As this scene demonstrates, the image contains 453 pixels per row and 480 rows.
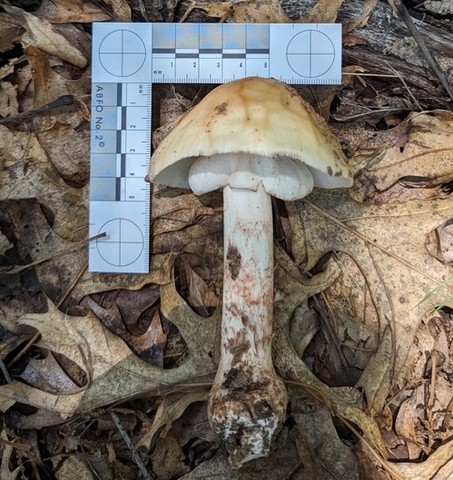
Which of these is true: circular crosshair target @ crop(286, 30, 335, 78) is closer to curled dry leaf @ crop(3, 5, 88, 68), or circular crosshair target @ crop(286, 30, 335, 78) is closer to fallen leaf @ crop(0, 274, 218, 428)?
curled dry leaf @ crop(3, 5, 88, 68)

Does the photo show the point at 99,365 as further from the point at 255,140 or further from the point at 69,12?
the point at 69,12

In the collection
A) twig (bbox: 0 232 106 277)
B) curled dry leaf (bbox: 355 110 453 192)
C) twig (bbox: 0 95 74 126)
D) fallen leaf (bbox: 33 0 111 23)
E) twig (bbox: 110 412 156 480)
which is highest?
fallen leaf (bbox: 33 0 111 23)

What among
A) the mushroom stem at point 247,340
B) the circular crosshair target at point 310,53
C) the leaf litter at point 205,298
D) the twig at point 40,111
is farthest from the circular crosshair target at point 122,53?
the mushroom stem at point 247,340

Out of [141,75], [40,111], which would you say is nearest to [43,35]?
[40,111]

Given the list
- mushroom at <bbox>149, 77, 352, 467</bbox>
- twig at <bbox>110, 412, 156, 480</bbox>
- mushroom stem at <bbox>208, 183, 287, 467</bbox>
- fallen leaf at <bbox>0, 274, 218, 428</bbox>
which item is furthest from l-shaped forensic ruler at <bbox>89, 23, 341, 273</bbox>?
twig at <bbox>110, 412, 156, 480</bbox>

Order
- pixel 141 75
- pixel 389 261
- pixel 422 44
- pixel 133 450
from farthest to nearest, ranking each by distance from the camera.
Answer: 1. pixel 141 75
2. pixel 422 44
3. pixel 389 261
4. pixel 133 450

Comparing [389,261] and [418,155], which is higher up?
[418,155]
